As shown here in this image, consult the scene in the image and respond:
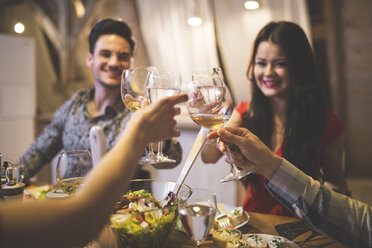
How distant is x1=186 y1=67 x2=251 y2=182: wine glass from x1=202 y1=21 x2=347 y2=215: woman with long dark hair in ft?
2.69

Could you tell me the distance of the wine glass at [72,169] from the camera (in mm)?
1030

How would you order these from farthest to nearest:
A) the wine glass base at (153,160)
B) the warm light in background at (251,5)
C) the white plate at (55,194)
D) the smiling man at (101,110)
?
the warm light in background at (251,5) → the smiling man at (101,110) → the white plate at (55,194) → the wine glass base at (153,160)

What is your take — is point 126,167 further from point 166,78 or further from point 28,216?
point 166,78

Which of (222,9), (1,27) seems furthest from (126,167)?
(1,27)

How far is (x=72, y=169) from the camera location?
3.39ft

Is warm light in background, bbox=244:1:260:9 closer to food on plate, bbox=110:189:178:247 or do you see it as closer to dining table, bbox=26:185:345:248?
dining table, bbox=26:185:345:248

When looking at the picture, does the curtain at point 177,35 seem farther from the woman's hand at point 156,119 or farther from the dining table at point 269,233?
the woman's hand at point 156,119

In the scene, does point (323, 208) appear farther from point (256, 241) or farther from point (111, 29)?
point (111, 29)

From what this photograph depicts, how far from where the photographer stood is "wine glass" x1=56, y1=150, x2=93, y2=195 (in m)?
1.03

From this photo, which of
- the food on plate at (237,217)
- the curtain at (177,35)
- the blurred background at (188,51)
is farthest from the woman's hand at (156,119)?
the curtain at (177,35)

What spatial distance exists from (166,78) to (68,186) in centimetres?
53

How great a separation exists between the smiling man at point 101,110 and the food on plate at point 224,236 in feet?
3.23

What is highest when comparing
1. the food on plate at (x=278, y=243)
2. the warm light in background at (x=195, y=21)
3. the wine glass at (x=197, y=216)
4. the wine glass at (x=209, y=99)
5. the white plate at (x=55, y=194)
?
the warm light in background at (x=195, y=21)

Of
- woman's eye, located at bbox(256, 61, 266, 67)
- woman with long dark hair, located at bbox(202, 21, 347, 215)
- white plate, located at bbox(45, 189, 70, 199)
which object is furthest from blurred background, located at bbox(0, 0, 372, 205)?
woman's eye, located at bbox(256, 61, 266, 67)
